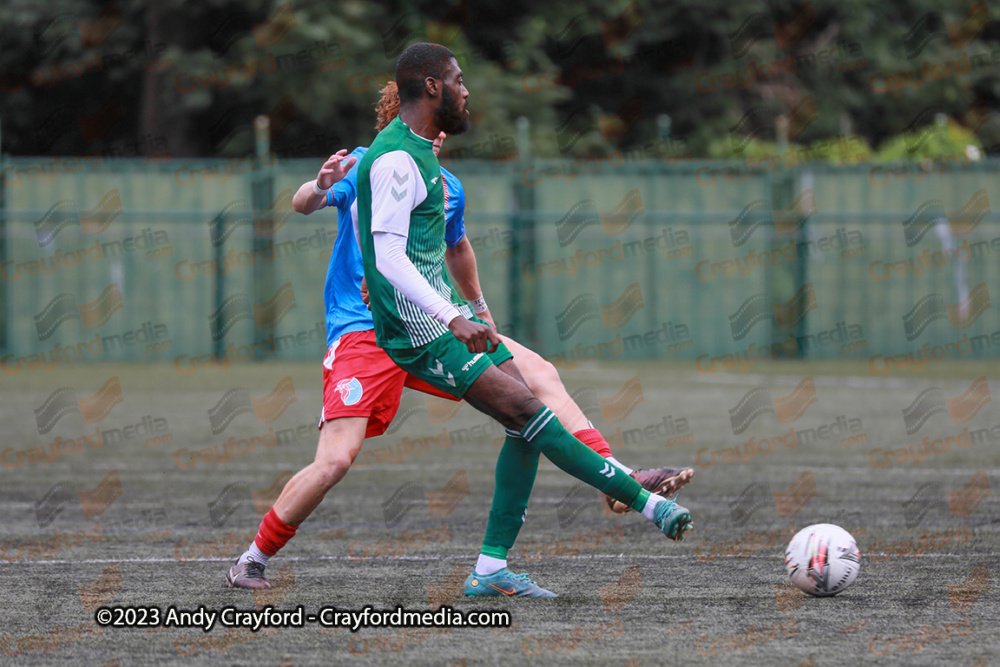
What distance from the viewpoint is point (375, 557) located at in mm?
6789

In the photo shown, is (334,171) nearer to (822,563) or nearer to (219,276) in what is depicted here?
(822,563)

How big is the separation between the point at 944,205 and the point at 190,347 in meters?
12.0

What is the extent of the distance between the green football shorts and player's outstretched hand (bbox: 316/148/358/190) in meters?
0.80

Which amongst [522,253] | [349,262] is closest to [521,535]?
[349,262]

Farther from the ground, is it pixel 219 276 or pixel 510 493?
pixel 219 276

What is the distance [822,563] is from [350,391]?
190 centimetres

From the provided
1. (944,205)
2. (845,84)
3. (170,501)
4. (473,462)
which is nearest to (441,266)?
(170,501)

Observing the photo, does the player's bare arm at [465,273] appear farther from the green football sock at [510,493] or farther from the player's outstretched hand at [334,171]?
the green football sock at [510,493]

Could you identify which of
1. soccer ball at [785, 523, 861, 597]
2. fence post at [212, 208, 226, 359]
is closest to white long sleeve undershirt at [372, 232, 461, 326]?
soccer ball at [785, 523, 861, 597]

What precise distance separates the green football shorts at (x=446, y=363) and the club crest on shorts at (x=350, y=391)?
452mm

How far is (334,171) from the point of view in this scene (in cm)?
589

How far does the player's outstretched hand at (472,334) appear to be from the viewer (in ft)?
17.0

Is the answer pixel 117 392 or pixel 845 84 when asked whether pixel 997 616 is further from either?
pixel 845 84

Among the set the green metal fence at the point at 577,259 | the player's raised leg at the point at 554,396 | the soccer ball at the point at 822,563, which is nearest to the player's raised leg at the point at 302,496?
the player's raised leg at the point at 554,396
